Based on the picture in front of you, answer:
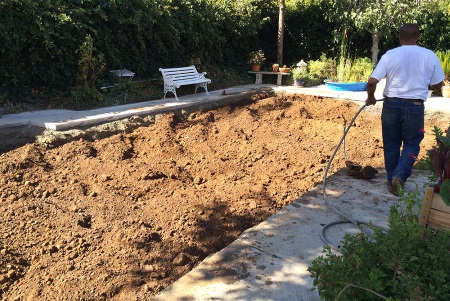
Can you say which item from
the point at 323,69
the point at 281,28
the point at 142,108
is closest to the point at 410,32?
the point at 142,108

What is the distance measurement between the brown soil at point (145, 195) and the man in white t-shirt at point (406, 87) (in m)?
1.14

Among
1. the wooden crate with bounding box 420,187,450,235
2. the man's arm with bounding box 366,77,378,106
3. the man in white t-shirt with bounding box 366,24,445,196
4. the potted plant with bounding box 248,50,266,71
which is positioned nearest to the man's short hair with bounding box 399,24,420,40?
the man in white t-shirt with bounding box 366,24,445,196

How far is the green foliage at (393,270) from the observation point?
6.55 ft

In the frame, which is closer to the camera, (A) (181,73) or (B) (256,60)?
(A) (181,73)

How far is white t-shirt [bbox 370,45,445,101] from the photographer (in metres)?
4.48

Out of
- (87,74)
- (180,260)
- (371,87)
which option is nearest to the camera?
Result: (180,260)

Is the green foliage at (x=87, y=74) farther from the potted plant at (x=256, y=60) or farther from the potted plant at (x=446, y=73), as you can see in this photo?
the potted plant at (x=446, y=73)

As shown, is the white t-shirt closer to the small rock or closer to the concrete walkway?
the small rock

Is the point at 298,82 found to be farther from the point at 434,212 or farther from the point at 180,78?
the point at 434,212

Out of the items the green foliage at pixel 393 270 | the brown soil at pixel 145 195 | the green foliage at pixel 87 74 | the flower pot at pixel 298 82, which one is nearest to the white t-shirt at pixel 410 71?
the brown soil at pixel 145 195

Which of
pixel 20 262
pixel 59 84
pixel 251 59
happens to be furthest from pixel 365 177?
pixel 251 59

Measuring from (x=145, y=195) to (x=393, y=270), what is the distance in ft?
10.2

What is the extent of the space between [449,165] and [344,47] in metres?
11.2

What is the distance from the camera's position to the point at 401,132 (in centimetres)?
474
